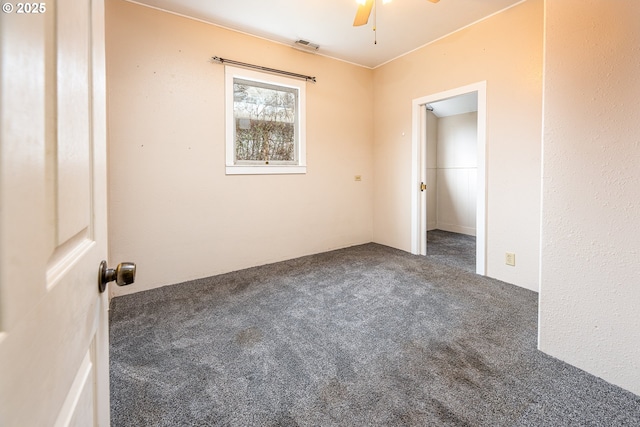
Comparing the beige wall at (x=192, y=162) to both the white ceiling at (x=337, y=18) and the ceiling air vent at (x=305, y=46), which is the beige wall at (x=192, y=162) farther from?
the white ceiling at (x=337, y=18)

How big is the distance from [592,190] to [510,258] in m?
1.57

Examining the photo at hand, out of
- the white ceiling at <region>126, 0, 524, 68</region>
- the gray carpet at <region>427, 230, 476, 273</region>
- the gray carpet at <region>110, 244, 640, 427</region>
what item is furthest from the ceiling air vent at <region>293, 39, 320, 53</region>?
the gray carpet at <region>427, 230, 476, 273</region>

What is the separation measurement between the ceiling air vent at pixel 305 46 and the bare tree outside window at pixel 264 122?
507mm

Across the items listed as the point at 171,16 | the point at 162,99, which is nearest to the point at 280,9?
the point at 171,16

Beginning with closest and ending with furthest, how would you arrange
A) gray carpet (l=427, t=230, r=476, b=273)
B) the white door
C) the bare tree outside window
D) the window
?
the white door → the window → the bare tree outside window → gray carpet (l=427, t=230, r=476, b=273)

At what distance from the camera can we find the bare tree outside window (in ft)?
11.2

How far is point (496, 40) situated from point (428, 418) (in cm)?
339

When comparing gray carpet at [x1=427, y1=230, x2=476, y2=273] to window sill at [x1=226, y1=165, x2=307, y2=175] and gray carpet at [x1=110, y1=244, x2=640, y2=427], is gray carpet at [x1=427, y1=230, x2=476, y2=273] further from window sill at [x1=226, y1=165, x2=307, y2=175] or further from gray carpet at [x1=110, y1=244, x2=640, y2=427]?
window sill at [x1=226, y1=165, x2=307, y2=175]

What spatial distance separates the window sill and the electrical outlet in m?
2.49

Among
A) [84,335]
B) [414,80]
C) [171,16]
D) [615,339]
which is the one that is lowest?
[615,339]

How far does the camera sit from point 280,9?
2830mm

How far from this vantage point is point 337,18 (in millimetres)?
2986

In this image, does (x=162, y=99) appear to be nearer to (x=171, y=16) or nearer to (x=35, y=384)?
(x=171, y=16)

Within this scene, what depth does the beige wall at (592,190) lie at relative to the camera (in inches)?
57.1
